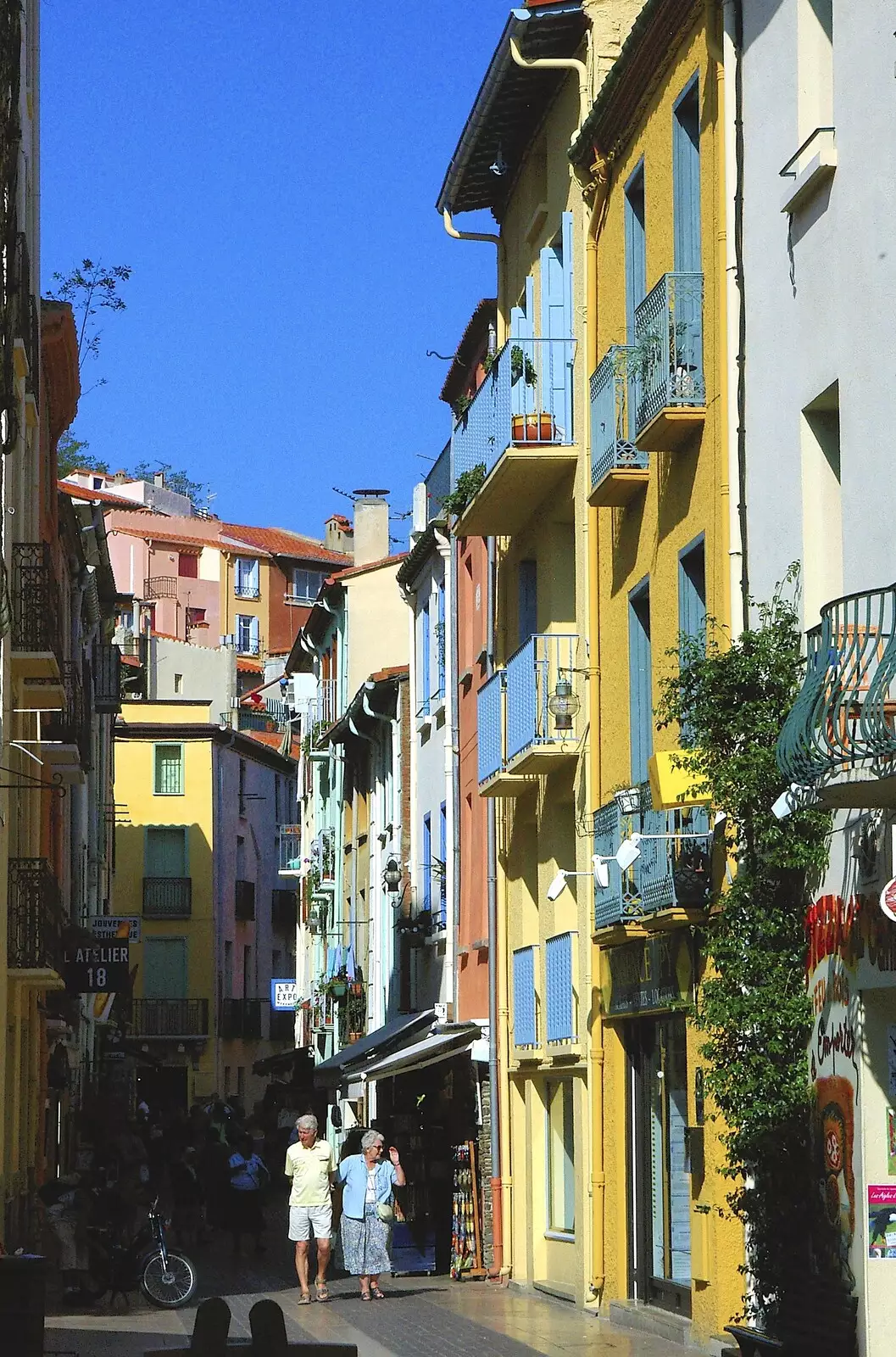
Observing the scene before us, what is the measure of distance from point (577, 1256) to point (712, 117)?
10.1m

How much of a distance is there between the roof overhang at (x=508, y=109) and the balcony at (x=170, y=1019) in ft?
135

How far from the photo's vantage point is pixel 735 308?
1532 centimetres

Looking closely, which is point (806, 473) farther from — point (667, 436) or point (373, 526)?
point (373, 526)

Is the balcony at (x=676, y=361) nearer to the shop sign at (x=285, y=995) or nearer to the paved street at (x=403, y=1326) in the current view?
the paved street at (x=403, y=1326)

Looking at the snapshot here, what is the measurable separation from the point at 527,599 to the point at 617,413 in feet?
19.7

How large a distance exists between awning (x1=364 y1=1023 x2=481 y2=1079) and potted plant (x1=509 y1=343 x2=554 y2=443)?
26.2 feet

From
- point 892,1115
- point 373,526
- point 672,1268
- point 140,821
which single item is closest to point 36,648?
point 672,1268

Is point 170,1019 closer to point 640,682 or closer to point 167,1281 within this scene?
point 167,1281

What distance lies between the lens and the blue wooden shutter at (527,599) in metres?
23.5

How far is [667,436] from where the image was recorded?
16.2 metres

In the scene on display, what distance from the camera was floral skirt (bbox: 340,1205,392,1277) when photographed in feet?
70.5

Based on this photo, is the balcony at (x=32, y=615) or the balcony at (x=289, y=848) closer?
the balcony at (x=32, y=615)

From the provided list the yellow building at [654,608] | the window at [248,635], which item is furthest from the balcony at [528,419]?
the window at [248,635]

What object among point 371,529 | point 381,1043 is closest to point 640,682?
point 381,1043
